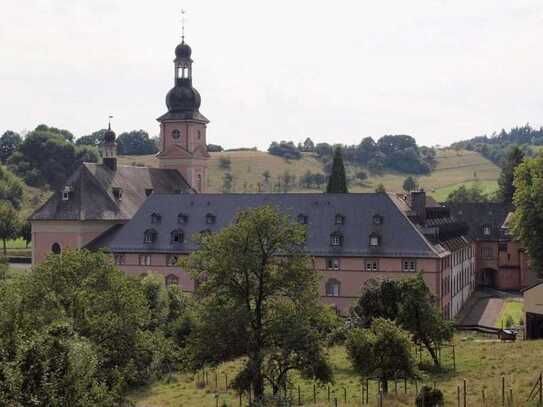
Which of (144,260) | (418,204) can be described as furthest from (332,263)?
(144,260)

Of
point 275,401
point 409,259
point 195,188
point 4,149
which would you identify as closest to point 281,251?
point 275,401

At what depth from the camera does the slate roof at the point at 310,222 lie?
6384 centimetres

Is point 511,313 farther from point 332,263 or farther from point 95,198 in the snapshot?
point 95,198

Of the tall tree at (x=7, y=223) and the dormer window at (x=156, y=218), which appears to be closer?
the dormer window at (x=156, y=218)

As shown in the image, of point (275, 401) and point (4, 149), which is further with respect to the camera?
point (4, 149)

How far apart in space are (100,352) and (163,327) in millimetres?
19682

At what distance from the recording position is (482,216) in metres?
89.0

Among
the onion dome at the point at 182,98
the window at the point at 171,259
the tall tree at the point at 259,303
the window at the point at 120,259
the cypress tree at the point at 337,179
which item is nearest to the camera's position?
the tall tree at the point at 259,303

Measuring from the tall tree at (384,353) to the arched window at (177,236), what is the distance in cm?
3422

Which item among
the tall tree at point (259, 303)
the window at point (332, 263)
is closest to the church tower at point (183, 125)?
the window at point (332, 263)

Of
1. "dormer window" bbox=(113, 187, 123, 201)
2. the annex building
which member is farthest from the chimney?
"dormer window" bbox=(113, 187, 123, 201)

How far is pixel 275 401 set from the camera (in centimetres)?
3169

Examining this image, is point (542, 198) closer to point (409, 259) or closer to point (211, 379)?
point (409, 259)

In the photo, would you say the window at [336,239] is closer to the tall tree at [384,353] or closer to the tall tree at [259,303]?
the tall tree at [384,353]
